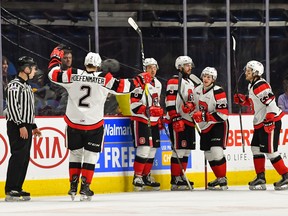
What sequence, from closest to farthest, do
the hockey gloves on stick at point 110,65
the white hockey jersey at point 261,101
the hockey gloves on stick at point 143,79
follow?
the hockey gloves on stick at point 143,79 < the white hockey jersey at point 261,101 < the hockey gloves on stick at point 110,65

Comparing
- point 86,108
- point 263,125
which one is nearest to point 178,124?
point 263,125

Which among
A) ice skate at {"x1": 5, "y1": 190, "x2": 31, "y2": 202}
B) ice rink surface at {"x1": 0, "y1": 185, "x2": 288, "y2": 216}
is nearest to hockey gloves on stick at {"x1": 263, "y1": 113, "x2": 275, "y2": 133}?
ice rink surface at {"x1": 0, "y1": 185, "x2": 288, "y2": 216}

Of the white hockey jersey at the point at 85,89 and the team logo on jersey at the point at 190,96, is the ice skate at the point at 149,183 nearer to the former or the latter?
the team logo on jersey at the point at 190,96

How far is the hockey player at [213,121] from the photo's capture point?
52.0ft

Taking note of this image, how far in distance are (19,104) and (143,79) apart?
5.32 feet

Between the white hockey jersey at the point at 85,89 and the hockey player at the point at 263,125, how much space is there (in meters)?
2.28

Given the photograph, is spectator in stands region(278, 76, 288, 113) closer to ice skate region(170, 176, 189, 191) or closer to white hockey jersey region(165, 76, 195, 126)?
white hockey jersey region(165, 76, 195, 126)

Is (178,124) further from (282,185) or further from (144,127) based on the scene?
(282,185)

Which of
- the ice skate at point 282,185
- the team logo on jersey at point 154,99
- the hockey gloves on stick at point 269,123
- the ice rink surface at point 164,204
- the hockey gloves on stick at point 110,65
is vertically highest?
the hockey gloves on stick at point 110,65

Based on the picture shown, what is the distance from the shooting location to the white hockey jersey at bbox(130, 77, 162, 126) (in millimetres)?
15852

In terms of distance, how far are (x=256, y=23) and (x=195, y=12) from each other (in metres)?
1.21

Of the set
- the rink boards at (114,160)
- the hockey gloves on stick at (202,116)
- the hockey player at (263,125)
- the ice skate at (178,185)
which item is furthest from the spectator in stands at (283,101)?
the ice skate at (178,185)

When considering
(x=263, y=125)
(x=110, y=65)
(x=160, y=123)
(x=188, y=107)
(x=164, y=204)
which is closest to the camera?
(x=164, y=204)

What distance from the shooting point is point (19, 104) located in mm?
14094
